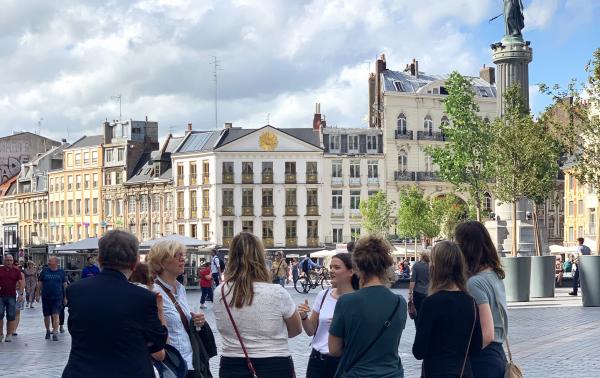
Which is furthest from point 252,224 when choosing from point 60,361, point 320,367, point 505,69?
point 320,367

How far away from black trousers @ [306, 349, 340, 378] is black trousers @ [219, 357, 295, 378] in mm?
464

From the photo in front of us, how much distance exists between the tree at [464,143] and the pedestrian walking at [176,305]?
119 ft

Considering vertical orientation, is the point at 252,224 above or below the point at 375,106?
below

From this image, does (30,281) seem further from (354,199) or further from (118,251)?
(354,199)

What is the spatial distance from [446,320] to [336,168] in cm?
8508

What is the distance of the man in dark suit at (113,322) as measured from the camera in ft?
21.7

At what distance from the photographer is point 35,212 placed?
11400 cm

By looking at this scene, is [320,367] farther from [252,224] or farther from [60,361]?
[252,224]

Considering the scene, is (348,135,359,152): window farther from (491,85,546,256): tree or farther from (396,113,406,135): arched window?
(491,85,546,256): tree

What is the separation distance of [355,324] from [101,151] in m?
97.2

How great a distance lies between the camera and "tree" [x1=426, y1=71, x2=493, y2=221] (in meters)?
45.2

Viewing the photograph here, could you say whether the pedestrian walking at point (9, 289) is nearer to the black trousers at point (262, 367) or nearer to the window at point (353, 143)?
the black trousers at point (262, 367)

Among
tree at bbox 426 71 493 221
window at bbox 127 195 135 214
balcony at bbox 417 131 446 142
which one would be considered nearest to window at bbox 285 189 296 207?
balcony at bbox 417 131 446 142

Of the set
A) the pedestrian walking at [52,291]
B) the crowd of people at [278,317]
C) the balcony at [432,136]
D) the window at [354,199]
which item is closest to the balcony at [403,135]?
the balcony at [432,136]
